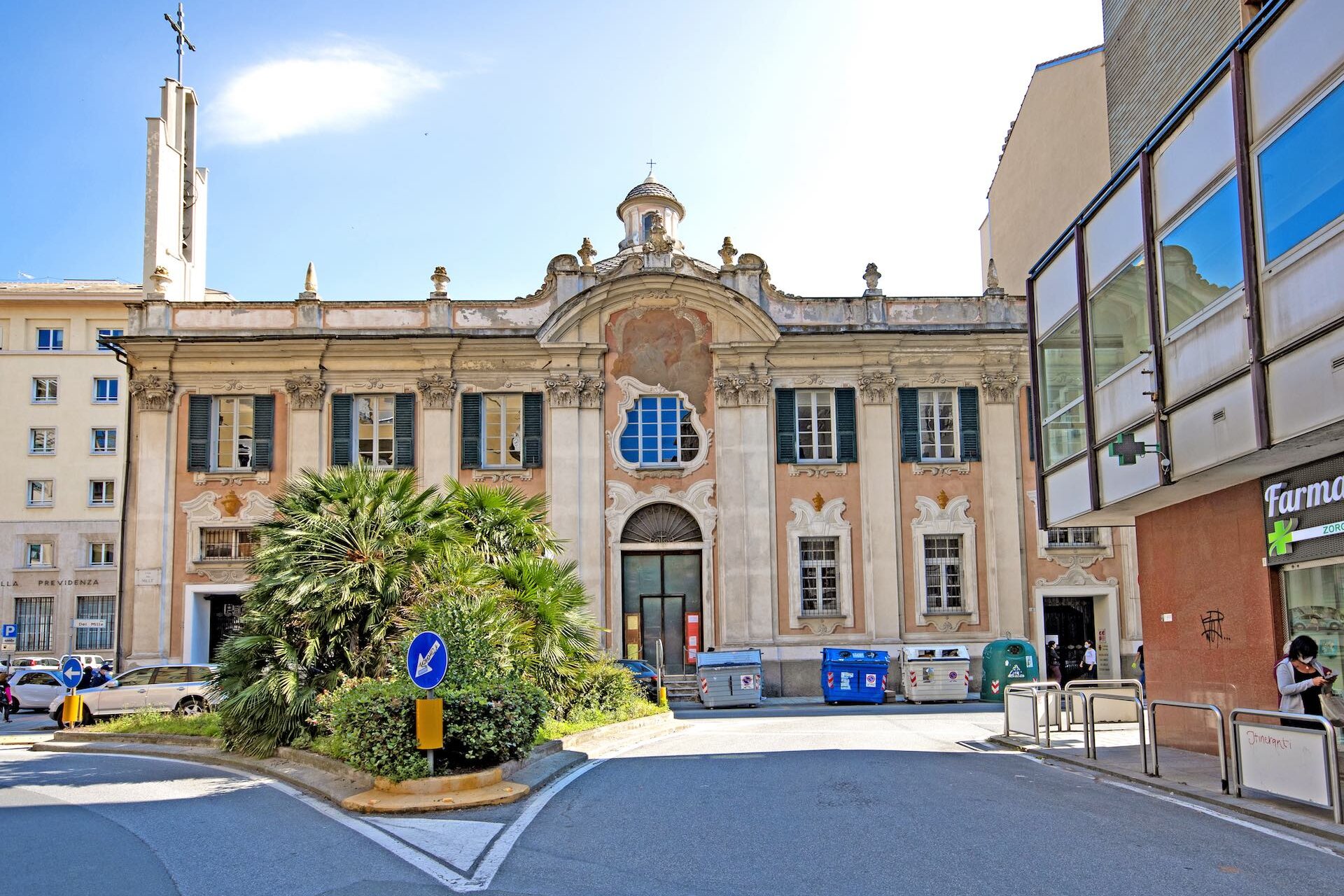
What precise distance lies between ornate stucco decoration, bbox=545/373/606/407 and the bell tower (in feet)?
33.4

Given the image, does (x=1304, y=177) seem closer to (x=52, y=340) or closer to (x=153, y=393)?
(x=153, y=393)

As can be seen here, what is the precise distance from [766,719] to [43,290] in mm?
42145

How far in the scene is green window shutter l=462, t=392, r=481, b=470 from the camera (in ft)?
104

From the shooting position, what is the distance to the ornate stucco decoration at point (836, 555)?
101 ft

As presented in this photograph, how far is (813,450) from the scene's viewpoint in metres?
32.0

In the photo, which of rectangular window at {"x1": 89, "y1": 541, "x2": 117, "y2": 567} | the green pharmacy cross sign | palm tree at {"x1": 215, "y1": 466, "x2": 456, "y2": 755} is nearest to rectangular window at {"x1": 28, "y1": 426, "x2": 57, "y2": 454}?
rectangular window at {"x1": 89, "y1": 541, "x2": 117, "y2": 567}

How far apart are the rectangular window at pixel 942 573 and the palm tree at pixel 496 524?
13.9 metres

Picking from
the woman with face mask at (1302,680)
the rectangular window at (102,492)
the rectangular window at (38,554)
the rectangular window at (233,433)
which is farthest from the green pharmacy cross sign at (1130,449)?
the rectangular window at (38,554)

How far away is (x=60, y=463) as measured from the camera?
48781 millimetres

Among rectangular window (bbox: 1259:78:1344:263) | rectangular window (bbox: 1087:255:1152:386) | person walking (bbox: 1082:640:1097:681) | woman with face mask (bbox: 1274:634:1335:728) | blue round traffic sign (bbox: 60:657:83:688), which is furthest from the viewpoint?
person walking (bbox: 1082:640:1097:681)

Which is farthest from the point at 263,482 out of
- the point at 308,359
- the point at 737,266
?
the point at 737,266

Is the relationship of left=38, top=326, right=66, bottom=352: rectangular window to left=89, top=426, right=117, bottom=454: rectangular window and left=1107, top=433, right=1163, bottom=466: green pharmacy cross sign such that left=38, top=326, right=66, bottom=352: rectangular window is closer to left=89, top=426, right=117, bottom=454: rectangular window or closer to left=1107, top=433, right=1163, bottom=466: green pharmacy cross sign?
left=89, top=426, right=117, bottom=454: rectangular window

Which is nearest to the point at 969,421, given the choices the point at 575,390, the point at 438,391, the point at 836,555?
the point at 836,555

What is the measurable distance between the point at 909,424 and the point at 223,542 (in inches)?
721
